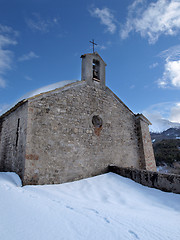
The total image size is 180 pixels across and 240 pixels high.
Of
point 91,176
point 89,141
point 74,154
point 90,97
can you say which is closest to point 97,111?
point 90,97

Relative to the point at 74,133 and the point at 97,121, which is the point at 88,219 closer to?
the point at 74,133

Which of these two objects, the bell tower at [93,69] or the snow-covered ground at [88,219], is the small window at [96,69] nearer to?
the bell tower at [93,69]

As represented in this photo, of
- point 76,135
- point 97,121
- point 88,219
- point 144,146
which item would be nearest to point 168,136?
point 144,146

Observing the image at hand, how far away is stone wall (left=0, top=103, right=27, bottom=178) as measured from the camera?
230 inches

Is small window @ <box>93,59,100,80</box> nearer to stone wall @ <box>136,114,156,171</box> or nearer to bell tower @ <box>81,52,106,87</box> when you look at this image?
bell tower @ <box>81,52,106,87</box>

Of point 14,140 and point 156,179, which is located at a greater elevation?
point 14,140

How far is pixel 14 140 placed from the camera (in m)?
6.75

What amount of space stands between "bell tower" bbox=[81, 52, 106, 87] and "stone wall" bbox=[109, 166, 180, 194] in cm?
479

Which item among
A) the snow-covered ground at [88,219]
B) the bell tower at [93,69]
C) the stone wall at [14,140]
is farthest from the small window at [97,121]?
the snow-covered ground at [88,219]

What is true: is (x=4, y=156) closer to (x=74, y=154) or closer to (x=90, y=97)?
(x=74, y=154)

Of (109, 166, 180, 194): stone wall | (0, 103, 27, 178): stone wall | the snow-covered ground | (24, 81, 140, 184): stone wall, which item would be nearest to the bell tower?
(24, 81, 140, 184): stone wall

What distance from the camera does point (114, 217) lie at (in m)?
2.89

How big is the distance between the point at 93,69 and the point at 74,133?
4145 mm

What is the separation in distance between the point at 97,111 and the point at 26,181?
14.7 feet
